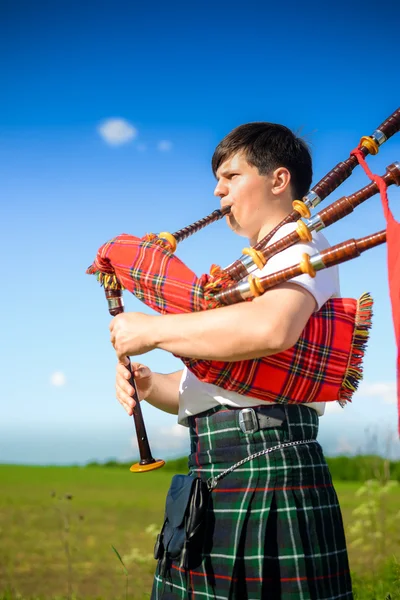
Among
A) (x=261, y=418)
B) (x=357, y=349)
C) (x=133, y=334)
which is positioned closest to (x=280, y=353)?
(x=261, y=418)

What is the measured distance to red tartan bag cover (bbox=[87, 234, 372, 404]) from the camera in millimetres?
2027

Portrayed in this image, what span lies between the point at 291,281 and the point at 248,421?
1.69 feet

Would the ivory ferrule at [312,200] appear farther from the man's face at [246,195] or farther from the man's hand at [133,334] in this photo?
the man's hand at [133,334]

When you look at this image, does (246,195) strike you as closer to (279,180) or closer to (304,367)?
(279,180)

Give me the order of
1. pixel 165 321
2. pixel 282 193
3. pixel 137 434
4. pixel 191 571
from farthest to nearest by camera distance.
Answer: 1. pixel 137 434
2. pixel 282 193
3. pixel 191 571
4. pixel 165 321

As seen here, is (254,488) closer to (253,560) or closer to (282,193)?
(253,560)

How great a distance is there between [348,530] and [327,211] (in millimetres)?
4592

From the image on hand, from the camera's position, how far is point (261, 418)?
83.1 inches

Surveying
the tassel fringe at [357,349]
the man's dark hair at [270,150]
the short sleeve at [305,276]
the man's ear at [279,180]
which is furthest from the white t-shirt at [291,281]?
the man's dark hair at [270,150]

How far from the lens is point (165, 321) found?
1968 mm

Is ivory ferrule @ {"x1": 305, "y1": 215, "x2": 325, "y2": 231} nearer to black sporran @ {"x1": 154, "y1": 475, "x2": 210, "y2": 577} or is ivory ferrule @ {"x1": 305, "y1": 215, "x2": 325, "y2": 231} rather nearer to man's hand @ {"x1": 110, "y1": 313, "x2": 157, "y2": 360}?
man's hand @ {"x1": 110, "y1": 313, "x2": 157, "y2": 360}

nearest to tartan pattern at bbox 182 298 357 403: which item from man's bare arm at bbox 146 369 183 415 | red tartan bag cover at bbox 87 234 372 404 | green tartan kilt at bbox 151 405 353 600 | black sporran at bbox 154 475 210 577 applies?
red tartan bag cover at bbox 87 234 372 404

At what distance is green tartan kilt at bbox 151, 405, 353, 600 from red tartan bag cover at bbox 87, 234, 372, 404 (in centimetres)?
13

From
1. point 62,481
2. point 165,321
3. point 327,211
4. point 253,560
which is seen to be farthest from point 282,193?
point 62,481
